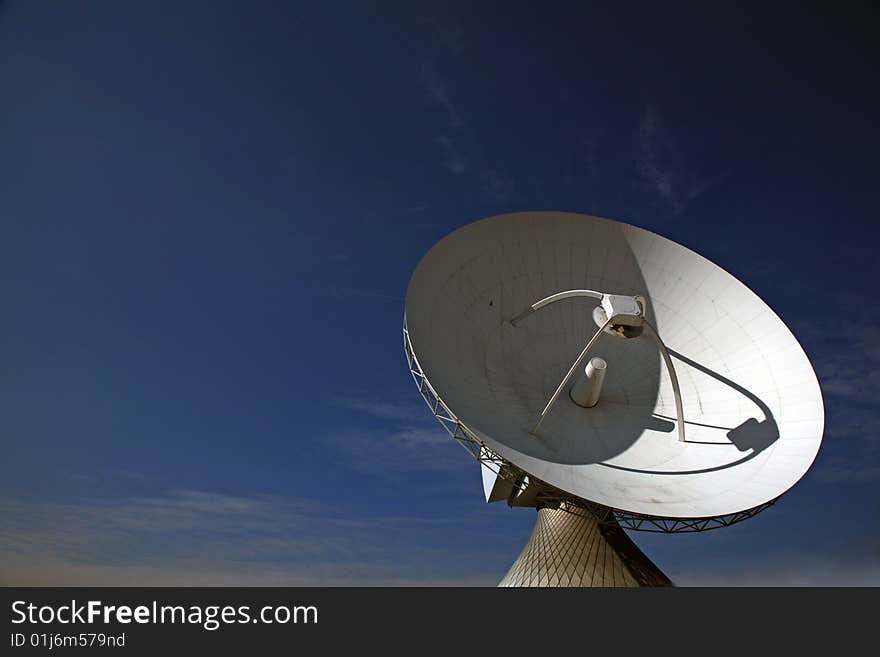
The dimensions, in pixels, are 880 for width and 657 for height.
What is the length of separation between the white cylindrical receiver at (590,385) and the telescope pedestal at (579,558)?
17.6 feet

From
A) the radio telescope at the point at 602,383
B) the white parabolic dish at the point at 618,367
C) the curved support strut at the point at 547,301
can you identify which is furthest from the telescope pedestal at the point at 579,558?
the curved support strut at the point at 547,301

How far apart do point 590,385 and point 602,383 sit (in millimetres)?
1113

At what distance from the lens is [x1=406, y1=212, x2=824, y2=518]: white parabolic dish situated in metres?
19.3

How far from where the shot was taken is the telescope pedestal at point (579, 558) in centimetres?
2494

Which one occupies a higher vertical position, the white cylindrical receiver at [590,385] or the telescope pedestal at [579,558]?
the white cylindrical receiver at [590,385]

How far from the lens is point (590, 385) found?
23547 mm

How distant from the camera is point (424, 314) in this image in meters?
21.6

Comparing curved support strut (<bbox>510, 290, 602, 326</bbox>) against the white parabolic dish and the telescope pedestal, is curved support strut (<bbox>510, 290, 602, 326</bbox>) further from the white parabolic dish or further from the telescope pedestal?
the telescope pedestal

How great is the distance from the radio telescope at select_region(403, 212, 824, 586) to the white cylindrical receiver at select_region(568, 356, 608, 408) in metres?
0.08

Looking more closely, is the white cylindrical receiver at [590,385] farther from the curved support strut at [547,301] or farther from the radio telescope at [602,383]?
the curved support strut at [547,301]

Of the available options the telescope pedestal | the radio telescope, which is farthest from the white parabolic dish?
the telescope pedestal
